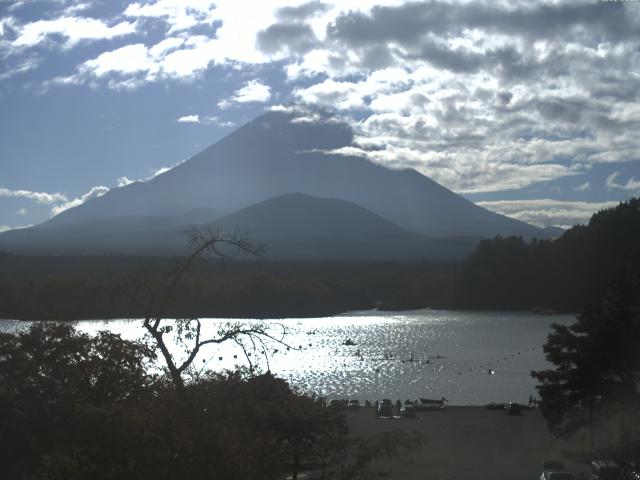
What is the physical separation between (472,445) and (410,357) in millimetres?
24072

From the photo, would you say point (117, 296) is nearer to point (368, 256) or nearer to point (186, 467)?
point (186, 467)

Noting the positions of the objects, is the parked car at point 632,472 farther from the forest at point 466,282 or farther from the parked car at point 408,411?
the forest at point 466,282

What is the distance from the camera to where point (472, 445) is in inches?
715

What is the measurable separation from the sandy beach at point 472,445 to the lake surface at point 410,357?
400 centimetres

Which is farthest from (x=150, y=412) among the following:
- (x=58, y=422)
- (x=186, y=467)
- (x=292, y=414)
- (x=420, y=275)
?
A: (x=420, y=275)

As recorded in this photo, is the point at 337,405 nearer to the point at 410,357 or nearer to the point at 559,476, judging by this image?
the point at 559,476

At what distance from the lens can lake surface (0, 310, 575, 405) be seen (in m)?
31.4

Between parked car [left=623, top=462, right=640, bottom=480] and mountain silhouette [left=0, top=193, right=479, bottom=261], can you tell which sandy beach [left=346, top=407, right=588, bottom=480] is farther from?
mountain silhouette [left=0, top=193, right=479, bottom=261]

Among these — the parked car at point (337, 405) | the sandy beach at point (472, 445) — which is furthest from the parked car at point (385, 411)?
the parked car at point (337, 405)

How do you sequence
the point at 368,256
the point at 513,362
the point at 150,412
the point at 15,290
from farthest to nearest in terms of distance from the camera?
the point at 368,256 < the point at 15,290 < the point at 513,362 < the point at 150,412

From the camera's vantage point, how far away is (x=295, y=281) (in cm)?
7206

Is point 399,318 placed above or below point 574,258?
below

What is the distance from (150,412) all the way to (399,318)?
208 ft

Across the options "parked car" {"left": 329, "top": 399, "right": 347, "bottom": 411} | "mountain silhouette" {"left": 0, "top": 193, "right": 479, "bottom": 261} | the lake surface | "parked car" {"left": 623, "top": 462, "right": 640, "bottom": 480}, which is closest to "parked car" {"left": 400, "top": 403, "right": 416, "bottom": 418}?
"parked car" {"left": 329, "top": 399, "right": 347, "bottom": 411}
